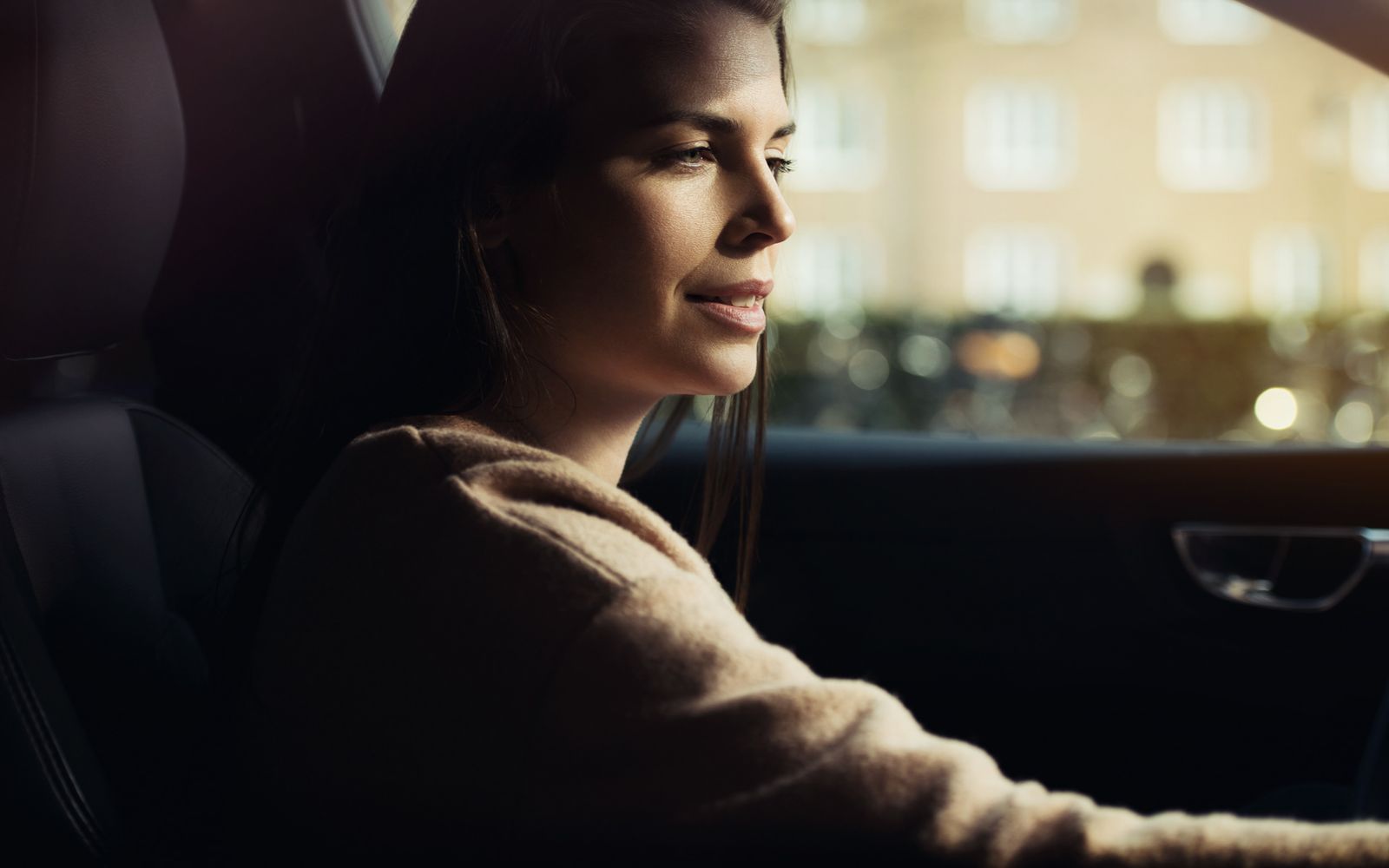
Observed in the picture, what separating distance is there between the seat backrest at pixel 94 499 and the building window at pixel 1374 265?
1801cm

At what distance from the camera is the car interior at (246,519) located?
1.16m

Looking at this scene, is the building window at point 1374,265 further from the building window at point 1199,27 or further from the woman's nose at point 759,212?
the woman's nose at point 759,212

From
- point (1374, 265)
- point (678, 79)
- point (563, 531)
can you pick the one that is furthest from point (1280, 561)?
point (1374, 265)

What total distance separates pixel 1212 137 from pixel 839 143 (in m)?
4.89

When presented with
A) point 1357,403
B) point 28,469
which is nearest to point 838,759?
point 28,469

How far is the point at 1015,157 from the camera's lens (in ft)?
60.2

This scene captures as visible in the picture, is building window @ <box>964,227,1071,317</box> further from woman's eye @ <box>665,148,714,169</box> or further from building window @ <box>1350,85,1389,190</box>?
woman's eye @ <box>665,148,714,169</box>

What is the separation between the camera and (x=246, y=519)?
1.20m

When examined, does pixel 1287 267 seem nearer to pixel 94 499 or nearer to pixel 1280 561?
pixel 1280 561

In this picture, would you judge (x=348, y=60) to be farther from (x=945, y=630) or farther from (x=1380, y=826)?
(x=1380, y=826)

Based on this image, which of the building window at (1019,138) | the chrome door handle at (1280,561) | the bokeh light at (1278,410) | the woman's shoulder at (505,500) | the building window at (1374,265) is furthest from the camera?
the building window at (1019,138)

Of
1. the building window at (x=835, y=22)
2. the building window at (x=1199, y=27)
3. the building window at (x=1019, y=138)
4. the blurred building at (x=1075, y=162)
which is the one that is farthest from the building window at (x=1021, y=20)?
the building window at (x=835, y=22)

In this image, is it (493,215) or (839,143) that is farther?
(839,143)

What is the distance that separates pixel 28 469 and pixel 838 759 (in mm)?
793
